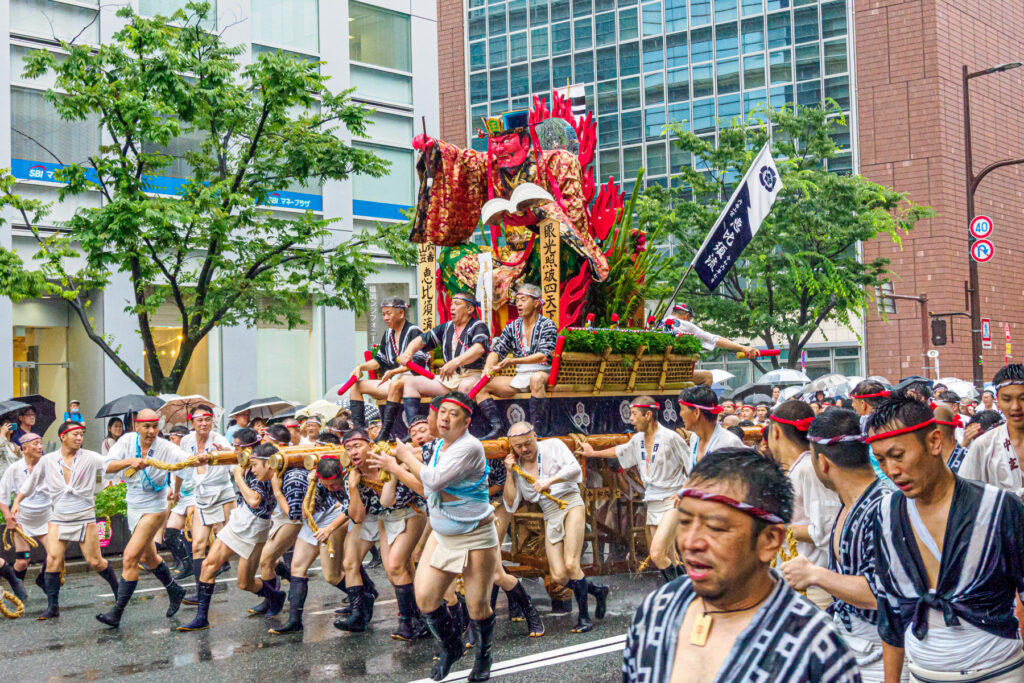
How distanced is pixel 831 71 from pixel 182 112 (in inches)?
1190

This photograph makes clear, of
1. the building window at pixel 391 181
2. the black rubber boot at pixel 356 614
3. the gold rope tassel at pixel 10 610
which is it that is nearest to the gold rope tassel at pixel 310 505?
the black rubber boot at pixel 356 614

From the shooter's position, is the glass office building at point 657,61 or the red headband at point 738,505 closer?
the red headband at point 738,505

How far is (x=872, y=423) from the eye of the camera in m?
4.19

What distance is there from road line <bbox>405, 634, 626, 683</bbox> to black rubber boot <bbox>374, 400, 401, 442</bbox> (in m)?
3.26

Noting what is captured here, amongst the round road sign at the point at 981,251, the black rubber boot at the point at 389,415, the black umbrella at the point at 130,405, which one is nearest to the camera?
the black rubber boot at the point at 389,415

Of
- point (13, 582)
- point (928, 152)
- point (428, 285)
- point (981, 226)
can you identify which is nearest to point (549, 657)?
point (428, 285)

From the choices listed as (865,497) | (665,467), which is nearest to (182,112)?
(665,467)

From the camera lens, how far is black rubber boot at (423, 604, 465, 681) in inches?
314

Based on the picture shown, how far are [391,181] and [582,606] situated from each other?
65.5ft

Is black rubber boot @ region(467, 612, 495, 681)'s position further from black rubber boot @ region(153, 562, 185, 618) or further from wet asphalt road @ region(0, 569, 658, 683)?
black rubber boot @ region(153, 562, 185, 618)

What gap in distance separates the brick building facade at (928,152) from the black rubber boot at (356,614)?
34922mm

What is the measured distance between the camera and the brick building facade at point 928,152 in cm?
4191

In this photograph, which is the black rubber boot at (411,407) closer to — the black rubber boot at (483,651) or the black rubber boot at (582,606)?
the black rubber boot at (582,606)

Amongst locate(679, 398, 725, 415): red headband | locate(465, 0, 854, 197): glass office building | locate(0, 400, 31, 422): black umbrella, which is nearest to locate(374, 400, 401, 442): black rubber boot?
locate(679, 398, 725, 415): red headband
